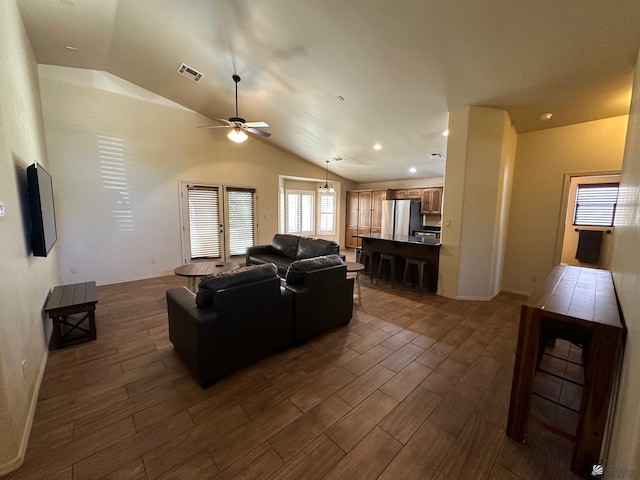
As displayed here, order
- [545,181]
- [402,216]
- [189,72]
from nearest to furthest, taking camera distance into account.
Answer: [189,72] < [545,181] < [402,216]

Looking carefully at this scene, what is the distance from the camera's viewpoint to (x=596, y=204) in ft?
19.0

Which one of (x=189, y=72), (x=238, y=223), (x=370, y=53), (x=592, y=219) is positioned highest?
(x=189, y=72)

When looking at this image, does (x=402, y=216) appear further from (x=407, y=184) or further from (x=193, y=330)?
(x=193, y=330)

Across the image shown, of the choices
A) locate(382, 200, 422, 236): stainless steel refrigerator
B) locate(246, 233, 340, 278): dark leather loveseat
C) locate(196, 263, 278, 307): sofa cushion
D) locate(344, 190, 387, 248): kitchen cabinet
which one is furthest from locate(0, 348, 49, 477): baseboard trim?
locate(344, 190, 387, 248): kitchen cabinet

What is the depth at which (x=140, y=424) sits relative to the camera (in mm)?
1703

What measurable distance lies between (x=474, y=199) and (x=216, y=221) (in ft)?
17.5

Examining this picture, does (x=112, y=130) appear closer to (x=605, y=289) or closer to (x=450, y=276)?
(x=450, y=276)

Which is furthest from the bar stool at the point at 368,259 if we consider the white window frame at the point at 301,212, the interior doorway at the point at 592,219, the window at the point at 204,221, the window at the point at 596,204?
the window at the point at 596,204

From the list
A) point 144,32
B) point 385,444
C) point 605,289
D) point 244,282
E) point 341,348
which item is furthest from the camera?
point 144,32

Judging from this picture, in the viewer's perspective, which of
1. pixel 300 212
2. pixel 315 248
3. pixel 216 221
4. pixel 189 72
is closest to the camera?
pixel 189 72

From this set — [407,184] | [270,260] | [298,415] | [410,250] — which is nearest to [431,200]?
[407,184]

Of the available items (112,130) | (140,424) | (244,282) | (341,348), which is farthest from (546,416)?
(112,130)

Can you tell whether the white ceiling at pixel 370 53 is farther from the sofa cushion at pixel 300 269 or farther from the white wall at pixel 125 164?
the sofa cushion at pixel 300 269

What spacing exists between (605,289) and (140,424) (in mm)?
3584
